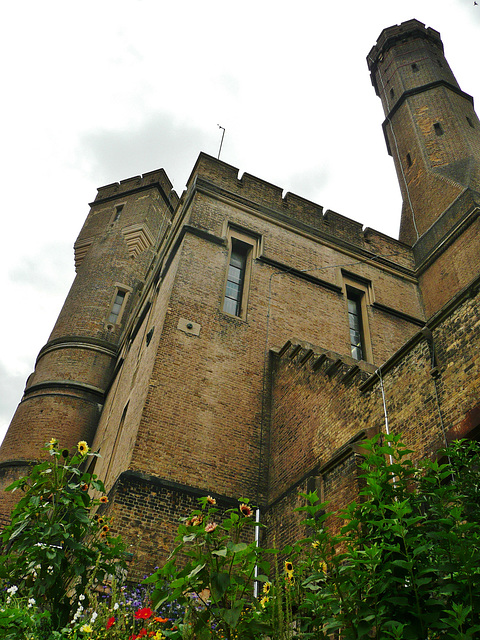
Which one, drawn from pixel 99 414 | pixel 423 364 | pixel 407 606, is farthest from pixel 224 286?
pixel 407 606

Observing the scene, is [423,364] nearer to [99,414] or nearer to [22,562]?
[22,562]

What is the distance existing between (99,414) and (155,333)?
23.3 ft

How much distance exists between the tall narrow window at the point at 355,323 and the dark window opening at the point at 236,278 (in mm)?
3224

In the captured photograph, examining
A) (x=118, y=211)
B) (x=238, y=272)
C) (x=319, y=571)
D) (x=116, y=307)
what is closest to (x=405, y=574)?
(x=319, y=571)

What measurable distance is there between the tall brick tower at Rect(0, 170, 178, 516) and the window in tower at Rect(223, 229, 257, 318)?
22.2 ft

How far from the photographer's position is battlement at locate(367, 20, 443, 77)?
23.2 m

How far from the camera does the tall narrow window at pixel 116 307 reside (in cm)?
2066

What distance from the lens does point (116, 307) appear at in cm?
2112

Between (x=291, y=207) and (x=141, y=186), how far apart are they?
12.1 meters

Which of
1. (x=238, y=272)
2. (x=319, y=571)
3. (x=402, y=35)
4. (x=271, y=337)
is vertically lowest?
(x=319, y=571)

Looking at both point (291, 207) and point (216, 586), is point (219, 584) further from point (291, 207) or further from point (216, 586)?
point (291, 207)

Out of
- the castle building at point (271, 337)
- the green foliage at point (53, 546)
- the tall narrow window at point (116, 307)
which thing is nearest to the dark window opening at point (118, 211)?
the castle building at point (271, 337)

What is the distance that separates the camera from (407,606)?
3.10 metres

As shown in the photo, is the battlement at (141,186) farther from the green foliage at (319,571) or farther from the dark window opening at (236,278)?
the green foliage at (319,571)
